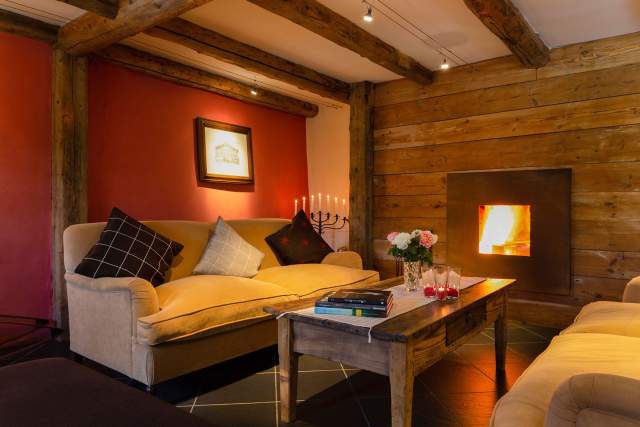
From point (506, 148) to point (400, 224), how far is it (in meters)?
1.20

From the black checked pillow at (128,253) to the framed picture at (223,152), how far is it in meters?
1.58

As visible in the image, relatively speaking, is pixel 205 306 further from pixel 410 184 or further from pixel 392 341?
pixel 410 184

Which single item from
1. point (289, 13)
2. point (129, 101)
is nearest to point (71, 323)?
point (129, 101)

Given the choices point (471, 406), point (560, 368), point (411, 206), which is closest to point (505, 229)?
point (411, 206)

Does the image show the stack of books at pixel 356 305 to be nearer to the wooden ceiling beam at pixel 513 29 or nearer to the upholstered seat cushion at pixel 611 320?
the upholstered seat cushion at pixel 611 320

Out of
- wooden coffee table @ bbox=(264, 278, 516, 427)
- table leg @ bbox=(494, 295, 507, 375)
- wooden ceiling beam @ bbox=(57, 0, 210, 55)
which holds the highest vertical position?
wooden ceiling beam @ bbox=(57, 0, 210, 55)

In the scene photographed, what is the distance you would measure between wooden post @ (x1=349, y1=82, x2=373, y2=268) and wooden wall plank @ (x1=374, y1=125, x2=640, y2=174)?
A: 0.18 metres

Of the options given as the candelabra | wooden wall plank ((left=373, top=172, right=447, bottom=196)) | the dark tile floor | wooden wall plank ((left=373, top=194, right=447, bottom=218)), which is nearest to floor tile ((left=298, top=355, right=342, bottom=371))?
the dark tile floor

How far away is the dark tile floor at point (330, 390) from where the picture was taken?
79.5 inches

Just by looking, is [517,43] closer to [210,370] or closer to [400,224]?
[400,224]

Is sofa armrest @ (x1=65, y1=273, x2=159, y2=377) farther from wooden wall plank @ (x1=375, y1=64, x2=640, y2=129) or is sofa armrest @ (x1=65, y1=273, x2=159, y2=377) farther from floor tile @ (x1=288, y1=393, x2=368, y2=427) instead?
wooden wall plank @ (x1=375, y1=64, x2=640, y2=129)

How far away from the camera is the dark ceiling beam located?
311 centimetres

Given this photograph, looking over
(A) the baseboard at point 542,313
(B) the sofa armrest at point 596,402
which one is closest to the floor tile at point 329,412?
(B) the sofa armrest at point 596,402

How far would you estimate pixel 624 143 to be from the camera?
3.28 meters
